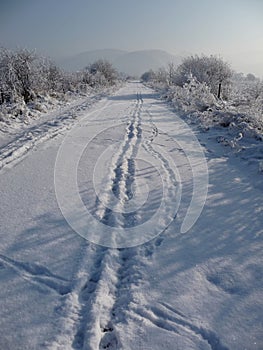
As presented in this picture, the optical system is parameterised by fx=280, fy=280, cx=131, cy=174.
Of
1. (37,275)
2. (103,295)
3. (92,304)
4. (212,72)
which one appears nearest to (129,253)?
(103,295)

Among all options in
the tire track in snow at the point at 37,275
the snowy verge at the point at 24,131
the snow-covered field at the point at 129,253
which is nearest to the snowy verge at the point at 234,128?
the snow-covered field at the point at 129,253

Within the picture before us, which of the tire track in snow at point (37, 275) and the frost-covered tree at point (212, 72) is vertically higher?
the frost-covered tree at point (212, 72)

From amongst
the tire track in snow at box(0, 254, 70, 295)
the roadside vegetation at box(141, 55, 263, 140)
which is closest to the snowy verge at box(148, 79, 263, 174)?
the roadside vegetation at box(141, 55, 263, 140)

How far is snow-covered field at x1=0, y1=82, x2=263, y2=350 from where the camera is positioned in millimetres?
2107

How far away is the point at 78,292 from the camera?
245 cm

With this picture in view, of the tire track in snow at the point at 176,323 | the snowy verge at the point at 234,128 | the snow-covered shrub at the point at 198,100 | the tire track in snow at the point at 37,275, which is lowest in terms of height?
the tire track in snow at the point at 176,323

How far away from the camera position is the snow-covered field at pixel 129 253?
6.91ft

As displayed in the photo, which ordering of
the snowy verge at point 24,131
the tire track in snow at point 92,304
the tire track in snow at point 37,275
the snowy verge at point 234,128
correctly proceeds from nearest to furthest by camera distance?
1. the tire track in snow at point 92,304
2. the tire track in snow at point 37,275
3. the snowy verge at point 24,131
4. the snowy verge at point 234,128

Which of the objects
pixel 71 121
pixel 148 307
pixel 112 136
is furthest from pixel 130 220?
pixel 71 121

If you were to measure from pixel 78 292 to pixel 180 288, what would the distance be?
0.92 m

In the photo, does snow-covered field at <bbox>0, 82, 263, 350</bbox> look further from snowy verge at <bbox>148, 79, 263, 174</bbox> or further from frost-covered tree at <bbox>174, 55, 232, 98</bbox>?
frost-covered tree at <bbox>174, 55, 232, 98</bbox>

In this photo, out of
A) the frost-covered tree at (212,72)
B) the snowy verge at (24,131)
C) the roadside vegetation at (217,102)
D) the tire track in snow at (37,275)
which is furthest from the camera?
the frost-covered tree at (212,72)

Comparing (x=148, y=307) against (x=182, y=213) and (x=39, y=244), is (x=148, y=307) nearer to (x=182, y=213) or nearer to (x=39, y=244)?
(x=39, y=244)

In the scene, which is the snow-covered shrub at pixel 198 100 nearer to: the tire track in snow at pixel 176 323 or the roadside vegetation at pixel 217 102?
the roadside vegetation at pixel 217 102
